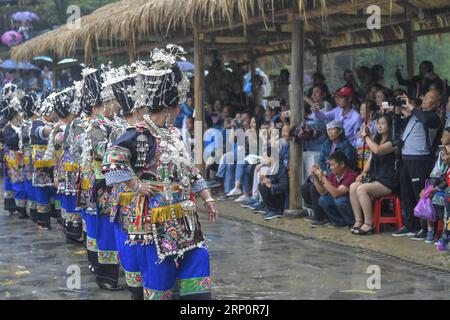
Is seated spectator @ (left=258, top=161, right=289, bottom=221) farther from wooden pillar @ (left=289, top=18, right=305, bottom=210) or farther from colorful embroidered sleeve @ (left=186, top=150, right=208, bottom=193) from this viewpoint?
colorful embroidered sleeve @ (left=186, top=150, right=208, bottom=193)

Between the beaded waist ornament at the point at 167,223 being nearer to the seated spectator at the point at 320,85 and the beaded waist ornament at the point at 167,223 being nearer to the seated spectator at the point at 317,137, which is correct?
the seated spectator at the point at 317,137

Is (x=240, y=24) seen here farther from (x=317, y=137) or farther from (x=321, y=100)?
(x=317, y=137)

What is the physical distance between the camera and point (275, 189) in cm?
984

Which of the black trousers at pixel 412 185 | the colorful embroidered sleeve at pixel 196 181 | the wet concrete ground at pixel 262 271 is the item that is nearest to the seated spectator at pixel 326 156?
the wet concrete ground at pixel 262 271

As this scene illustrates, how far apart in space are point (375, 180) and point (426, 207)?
90cm

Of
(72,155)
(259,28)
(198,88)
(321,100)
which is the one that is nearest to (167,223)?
(72,155)

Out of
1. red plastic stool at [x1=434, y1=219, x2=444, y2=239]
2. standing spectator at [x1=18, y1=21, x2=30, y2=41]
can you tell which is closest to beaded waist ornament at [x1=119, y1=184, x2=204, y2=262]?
red plastic stool at [x1=434, y1=219, x2=444, y2=239]

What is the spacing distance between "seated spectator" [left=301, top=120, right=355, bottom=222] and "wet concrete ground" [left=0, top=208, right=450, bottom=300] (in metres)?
0.56

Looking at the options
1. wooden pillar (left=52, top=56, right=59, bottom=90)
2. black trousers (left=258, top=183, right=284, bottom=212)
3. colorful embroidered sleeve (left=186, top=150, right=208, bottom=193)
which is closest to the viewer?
colorful embroidered sleeve (left=186, top=150, right=208, bottom=193)

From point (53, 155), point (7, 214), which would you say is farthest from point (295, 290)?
point (7, 214)

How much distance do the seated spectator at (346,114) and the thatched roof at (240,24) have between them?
109cm

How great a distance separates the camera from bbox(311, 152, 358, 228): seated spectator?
8758mm

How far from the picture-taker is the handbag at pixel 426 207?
7676mm
